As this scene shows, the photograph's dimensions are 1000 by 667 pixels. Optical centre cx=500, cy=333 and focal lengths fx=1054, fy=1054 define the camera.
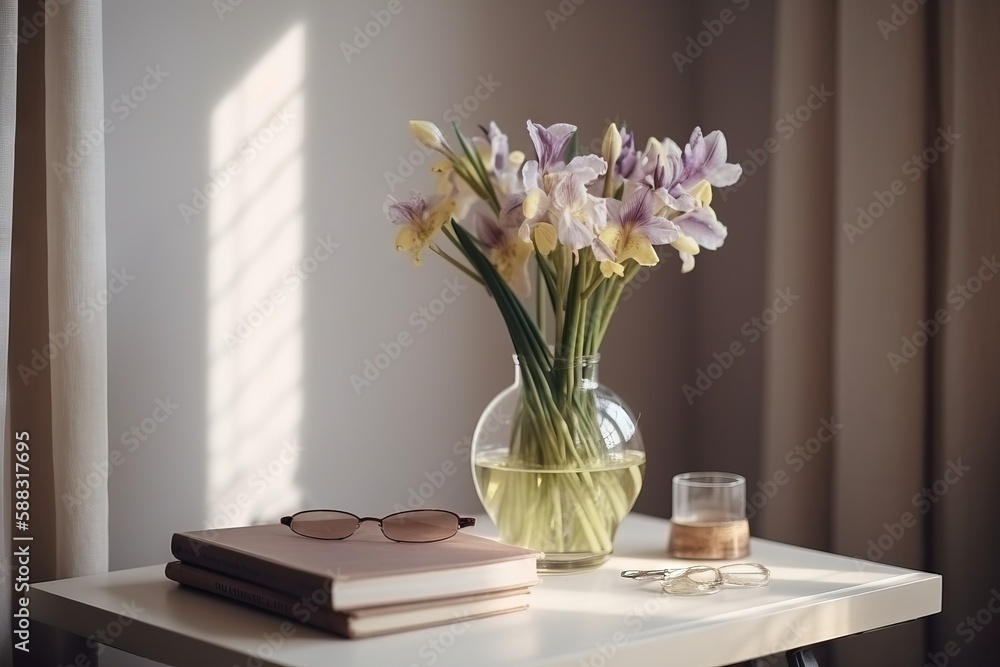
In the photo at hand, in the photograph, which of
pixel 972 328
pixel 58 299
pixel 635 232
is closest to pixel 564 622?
pixel 635 232

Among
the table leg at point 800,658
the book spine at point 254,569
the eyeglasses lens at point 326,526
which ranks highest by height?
the eyeglasses lens at point 326,526

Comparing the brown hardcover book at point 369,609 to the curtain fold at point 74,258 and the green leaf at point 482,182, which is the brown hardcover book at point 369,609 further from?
the green leaf at point 482,182

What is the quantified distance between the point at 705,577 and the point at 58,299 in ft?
2.76

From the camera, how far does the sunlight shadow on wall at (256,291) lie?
5.20 feet

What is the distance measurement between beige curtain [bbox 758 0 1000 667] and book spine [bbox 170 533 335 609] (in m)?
1.12

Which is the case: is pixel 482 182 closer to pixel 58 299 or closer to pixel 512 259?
pixel 512 259

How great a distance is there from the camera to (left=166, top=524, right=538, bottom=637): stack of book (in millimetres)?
986

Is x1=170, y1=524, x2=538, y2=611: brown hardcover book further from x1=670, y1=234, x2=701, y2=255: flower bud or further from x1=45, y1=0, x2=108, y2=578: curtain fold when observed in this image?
x1=670, y1=234, x2=701, y2=255: flower bud

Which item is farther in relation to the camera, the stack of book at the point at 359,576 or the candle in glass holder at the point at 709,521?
the candle in glass holder at the point at 709,521

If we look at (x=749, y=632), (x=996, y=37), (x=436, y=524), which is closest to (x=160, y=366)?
(x=436, y=524)

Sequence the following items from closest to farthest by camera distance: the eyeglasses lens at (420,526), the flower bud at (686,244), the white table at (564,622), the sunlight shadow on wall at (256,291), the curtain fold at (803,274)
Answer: the white table at (564,622), the eyeglasses lens at (420,526), the flower bud at (686,244), the sunlight shadow on wall at (256,291), the curtain fold at (803,274)

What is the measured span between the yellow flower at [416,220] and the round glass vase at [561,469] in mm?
182

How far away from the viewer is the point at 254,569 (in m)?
1.06

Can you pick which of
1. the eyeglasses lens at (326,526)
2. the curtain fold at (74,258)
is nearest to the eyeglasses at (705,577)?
the eyeglasses lens at (326,526)
